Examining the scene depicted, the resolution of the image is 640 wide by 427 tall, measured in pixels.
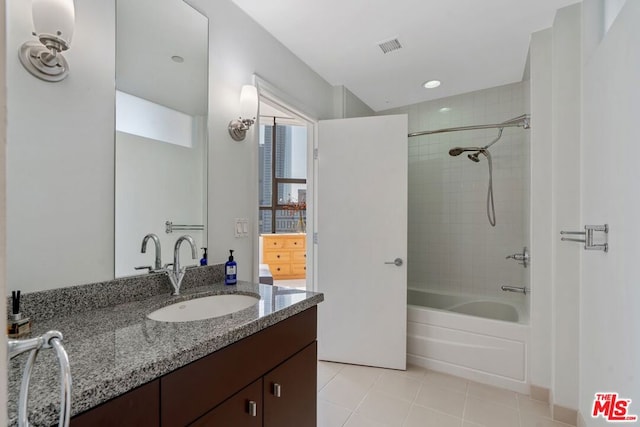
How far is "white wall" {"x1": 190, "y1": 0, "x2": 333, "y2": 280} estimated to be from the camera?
1.66 metres

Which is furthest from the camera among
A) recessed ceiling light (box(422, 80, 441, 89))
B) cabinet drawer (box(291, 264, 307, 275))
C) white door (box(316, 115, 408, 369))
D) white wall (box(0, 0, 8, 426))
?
cabinet drawer (box(291, 264, 307, 275))

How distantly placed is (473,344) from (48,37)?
2.87 meters

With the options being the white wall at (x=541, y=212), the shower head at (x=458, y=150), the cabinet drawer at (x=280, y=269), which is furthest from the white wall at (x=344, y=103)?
the cabinet drawer at (x=280, y=269)

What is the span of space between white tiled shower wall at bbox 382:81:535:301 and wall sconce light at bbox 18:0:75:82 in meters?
3.00

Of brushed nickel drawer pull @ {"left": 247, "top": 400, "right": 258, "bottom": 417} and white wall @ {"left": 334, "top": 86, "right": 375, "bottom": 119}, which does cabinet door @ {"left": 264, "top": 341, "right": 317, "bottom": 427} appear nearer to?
brushed nickel drawer pull @ {"left": 247, "top": 400, "right": 258, "bottom": 417}

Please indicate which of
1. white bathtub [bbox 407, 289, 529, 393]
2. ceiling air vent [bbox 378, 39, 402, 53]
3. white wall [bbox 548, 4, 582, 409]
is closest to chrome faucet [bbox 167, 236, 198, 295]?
ceiling air vent [bbox 378, 39, 402, 53]

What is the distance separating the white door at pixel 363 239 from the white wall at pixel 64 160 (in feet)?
5.69

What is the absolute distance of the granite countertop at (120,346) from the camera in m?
0.59

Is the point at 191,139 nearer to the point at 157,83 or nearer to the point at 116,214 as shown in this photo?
the point at 157,83

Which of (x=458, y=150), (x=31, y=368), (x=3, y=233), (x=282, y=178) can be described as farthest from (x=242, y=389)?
(x=282, y=178)

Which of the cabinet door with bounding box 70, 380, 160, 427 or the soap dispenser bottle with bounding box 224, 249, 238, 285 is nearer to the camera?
the cabinet door with bounding box 70, 380, 160, 427

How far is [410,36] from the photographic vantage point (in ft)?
6.82

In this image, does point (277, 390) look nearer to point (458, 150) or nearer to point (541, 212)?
point (541, 212)

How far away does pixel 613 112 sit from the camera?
4.23 feet
